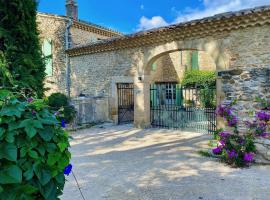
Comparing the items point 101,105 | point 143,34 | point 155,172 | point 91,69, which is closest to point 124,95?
point 101,105

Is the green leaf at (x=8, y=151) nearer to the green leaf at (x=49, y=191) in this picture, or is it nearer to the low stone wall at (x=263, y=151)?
the green leaf at (x=49, y=191)

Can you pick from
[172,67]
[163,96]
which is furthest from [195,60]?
[163,96]

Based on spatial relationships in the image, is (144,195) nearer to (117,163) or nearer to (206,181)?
(206,181)

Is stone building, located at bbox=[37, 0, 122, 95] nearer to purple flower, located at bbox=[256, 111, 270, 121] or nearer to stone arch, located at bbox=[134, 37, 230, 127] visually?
stone arch, located at bbox=[134, 37, 230, 127]

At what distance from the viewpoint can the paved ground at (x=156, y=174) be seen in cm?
396

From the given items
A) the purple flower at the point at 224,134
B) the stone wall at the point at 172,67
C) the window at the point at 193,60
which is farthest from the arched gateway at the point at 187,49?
the window at the point at 193,60

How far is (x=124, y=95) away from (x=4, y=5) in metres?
6.73

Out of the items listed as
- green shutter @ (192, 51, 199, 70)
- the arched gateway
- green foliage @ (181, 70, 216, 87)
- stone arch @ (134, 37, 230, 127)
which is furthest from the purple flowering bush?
green shutter @ (192, 51, 199, 70)

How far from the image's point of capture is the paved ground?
156 inches

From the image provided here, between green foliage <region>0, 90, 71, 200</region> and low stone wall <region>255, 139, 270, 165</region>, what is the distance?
503cm

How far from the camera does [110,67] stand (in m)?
11.9

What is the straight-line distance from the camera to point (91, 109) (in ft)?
38.4

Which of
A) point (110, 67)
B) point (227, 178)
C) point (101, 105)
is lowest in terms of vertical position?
point (227, 178)

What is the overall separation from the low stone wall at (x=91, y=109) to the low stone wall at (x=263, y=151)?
760 cm
